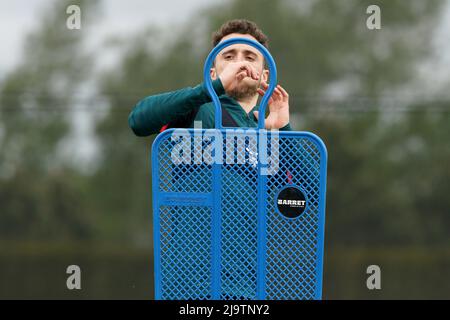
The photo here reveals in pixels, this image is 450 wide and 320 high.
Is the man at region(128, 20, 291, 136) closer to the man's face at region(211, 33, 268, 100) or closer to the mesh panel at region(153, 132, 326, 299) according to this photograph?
the man's face at region(211, 33, 268, 100)

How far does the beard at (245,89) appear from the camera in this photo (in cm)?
264

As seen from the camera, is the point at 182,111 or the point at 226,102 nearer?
the point at 182,111

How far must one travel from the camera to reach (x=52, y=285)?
13.9m

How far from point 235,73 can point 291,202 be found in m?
0.46

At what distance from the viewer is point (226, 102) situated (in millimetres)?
2779

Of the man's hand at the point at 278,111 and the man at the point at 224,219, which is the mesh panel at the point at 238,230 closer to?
the man at the point at 224,219

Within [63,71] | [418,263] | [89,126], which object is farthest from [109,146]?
[418,263]

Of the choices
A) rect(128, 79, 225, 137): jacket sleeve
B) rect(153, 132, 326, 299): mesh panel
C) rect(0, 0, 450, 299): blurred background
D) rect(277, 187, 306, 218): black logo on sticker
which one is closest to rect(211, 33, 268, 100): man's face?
rect(128, 79, 225, 137): jacket sleeve

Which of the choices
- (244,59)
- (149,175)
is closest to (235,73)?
(244,59)

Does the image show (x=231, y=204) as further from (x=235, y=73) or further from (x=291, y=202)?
(x=235, y=73)

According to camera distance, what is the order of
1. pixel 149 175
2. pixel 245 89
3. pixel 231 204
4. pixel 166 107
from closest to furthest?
pixel 231 204 < pixel 166 107 < pixel 245 89 < pixel 149 175

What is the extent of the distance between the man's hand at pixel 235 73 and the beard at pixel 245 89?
0.09 ft

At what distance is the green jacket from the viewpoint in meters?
2.54
